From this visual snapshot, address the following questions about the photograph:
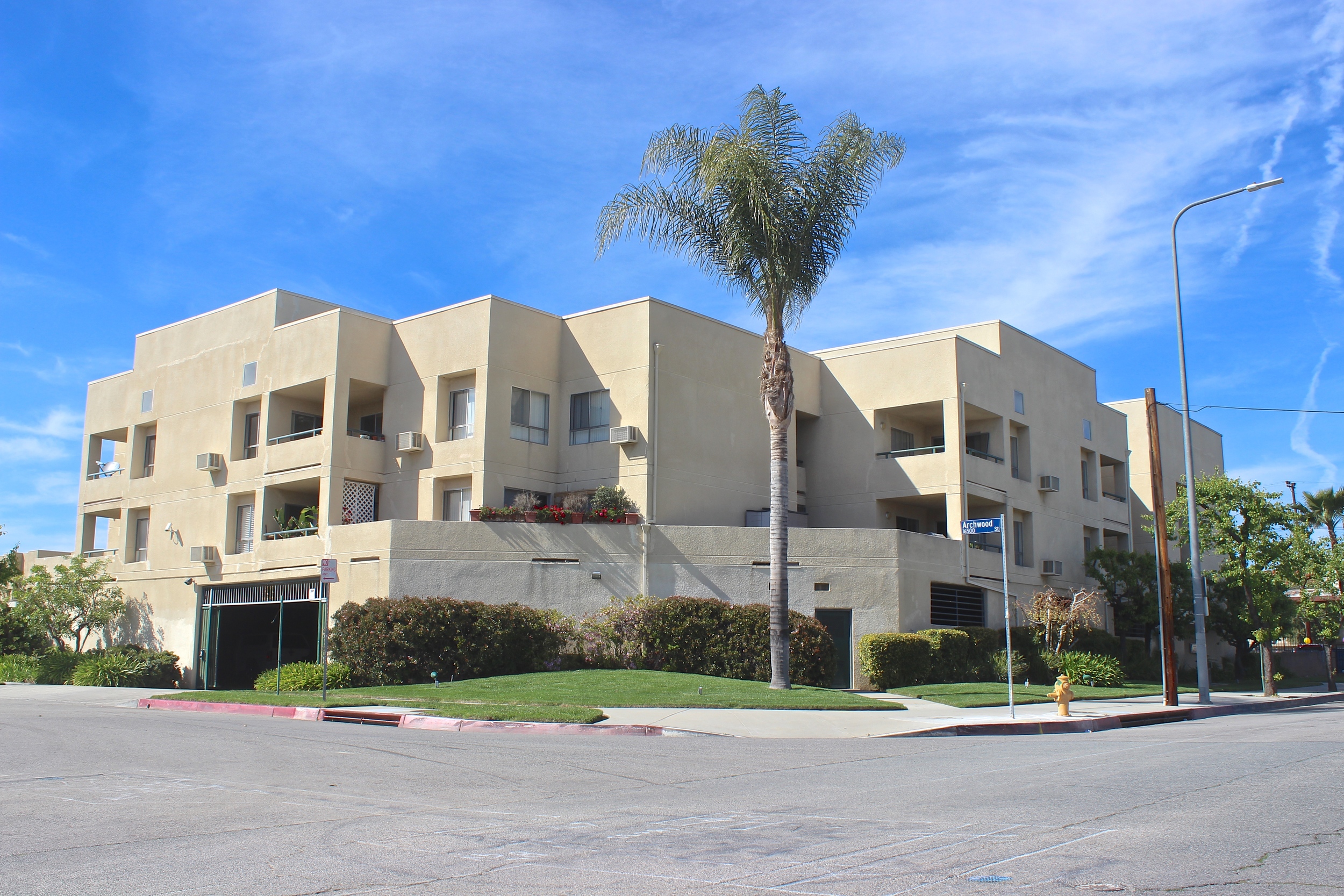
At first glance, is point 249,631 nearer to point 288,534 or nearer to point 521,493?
point 288,534

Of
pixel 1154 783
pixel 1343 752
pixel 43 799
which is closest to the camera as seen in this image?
pixel 43 799

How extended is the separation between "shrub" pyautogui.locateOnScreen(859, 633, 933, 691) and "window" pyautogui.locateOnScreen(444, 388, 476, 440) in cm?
1227

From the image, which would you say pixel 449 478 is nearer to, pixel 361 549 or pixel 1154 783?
pixel 361 549

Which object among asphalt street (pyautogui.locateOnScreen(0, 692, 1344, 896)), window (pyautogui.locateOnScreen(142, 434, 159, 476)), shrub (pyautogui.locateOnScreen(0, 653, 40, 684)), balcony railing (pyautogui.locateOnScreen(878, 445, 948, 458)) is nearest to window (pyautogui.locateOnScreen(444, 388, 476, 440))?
balcony railing (pyautogui.locateOnScreen(878, 445, 948, 458))

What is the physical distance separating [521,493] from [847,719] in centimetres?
1416

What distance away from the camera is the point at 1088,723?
19594 millimetres

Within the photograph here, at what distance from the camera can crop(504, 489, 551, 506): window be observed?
1193 inches

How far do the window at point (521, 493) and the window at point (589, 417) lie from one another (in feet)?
5.66

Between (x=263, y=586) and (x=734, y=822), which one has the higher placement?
(x=263, y=586)

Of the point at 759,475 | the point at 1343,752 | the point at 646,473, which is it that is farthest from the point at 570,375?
the point at 1343,752

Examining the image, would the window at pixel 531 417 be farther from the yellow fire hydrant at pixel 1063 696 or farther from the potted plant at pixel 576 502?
the yellow fire hydrant at pixel 1063 696

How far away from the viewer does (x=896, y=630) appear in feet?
92.5

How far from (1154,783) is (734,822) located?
4593 millimetres

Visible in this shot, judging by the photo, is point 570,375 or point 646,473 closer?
point 646,473
